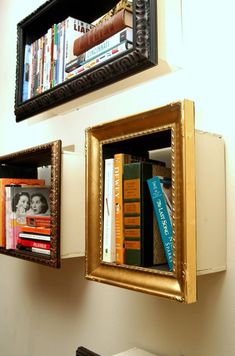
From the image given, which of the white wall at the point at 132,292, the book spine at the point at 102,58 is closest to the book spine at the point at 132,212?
the white wall at the point at 132,292

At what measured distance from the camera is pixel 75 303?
1.41m

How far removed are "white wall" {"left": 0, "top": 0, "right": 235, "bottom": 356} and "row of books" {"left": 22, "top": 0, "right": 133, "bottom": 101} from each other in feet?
0.37

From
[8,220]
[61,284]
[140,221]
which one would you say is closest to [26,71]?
[8,220]

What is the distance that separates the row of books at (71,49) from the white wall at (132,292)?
0.11 metres

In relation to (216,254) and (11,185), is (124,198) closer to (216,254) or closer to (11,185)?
(216,254)

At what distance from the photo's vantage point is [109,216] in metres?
0.96

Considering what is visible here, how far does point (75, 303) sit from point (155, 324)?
428 millimetres

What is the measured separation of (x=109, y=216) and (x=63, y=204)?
0.28 metres

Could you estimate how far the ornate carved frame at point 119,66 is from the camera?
42.3 inches

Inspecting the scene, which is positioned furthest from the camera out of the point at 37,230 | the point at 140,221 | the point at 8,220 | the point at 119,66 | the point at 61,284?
the point at 61,284

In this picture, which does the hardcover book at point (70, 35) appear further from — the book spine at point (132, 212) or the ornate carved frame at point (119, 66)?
the book spine at point (132, 212)

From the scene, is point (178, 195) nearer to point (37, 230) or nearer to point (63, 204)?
point (63, 204)

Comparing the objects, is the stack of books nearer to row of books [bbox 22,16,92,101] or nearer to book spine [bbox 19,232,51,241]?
book spine [bbox 19,232,51,241]

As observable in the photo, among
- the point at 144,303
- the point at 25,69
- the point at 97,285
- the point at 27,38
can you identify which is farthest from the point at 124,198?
the point at 27,38
